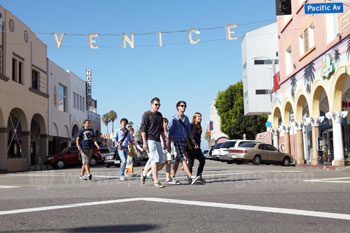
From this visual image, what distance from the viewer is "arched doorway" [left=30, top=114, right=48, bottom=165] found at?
3366 cm

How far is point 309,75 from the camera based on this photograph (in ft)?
80.1

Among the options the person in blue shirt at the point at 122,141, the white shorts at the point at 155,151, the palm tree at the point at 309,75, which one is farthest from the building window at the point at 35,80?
the white shorts at the point at 155,151

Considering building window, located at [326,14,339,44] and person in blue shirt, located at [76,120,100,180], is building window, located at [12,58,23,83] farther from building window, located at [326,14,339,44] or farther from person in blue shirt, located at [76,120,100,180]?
building window, located at [326,14,339,44]

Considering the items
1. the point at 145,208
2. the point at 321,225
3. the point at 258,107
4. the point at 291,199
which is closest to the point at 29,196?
the point at 145,208

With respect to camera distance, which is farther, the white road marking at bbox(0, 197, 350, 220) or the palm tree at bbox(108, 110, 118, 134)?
the palm tree at bbox(108, 110, 118, 134)

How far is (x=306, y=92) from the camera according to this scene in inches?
992

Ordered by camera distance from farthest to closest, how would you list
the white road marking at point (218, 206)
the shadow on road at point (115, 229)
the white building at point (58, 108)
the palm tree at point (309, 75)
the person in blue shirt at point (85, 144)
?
1. the white building at point (58, 108)
2. the palm tree at point (309, 75)
3. the person in blue shirt at point (85, 144)
4. the white road marking at point (218, 206)
5. the shadow on road at point (115, 229)

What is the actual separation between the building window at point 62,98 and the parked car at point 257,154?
18.1 metres

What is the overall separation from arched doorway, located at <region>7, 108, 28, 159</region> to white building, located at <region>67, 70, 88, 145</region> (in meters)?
13.0

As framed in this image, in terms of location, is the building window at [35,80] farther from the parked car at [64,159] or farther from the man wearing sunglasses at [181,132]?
the man wearing sunglasses at [181,132]

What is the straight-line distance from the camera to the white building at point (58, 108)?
36812 millimetres

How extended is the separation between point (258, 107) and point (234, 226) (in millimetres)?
45406

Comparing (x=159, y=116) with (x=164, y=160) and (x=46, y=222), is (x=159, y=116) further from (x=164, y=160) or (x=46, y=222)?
(x=46, y=222)

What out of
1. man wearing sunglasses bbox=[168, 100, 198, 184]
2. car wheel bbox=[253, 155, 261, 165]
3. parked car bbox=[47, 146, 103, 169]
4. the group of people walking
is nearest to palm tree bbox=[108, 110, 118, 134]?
parked car bbox=[47, 146, 103, 169]
